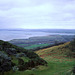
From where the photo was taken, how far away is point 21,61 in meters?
20.4

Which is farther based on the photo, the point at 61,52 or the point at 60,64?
the point at 61,52

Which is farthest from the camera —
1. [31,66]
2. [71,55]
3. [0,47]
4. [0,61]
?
[71,55]

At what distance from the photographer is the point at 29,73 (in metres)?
17.2

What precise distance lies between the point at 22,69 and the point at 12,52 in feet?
17.4

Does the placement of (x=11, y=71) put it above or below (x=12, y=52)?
below

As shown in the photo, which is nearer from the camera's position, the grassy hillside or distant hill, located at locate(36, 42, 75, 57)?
the grassy hillside

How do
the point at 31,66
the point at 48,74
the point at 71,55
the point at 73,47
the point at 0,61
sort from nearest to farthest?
the point at 0,61
the point at 48,74
the point at 31,66
the point at 71,55
the point at 73,47

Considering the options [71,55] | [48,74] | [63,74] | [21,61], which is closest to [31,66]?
[21,61]

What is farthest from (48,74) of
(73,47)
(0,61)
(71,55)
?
(73,47)

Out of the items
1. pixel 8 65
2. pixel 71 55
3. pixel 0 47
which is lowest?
pixel 71 55

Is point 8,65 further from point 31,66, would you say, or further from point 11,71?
point 31,66

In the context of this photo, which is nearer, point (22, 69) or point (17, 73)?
point (17, 73)

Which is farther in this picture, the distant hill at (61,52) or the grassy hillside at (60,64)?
the distant hill at (61,52)

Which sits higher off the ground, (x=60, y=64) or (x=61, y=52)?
(x=60, y=64)
